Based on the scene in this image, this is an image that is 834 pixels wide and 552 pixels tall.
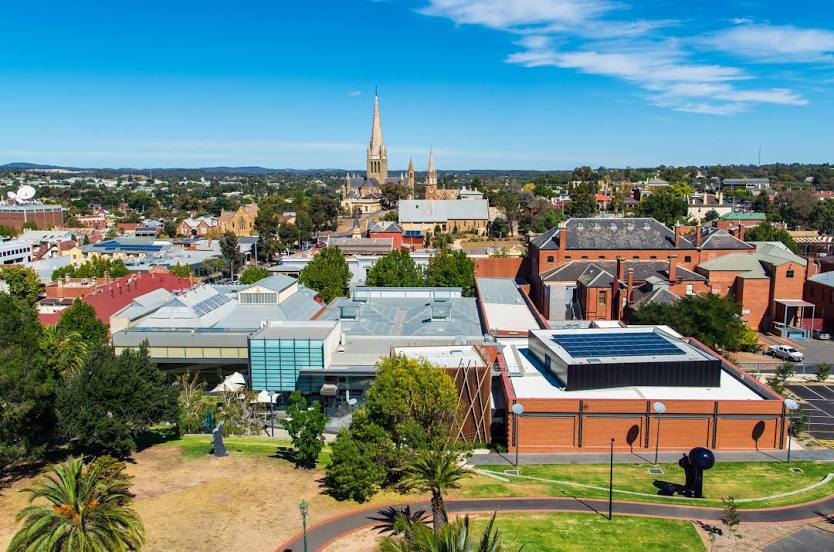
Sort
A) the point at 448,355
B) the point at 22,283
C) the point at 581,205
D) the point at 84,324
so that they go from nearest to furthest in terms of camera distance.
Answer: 1. the point at 448,355
2. the point at 84,324
3. the point at 22,283
4. the point at 581,205

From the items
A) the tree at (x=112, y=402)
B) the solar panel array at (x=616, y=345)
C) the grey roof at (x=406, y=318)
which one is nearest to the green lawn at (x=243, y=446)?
the tree at (x=112, y=402)

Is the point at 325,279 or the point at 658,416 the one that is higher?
the point at 325,279

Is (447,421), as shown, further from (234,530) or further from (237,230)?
(237,230)

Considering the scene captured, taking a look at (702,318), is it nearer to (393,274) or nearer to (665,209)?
(393,274)

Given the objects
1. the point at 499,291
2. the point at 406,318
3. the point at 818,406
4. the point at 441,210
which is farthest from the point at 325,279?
the point at 441,210

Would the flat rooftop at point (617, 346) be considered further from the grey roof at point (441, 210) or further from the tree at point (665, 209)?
the grey roof at point (441, 210)

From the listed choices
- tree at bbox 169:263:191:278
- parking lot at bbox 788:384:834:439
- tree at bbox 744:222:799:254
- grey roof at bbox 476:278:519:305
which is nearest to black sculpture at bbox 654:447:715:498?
parking lot at bbox 788:384:834:439
